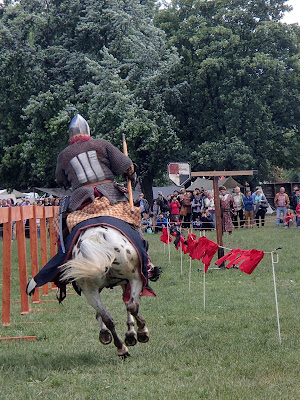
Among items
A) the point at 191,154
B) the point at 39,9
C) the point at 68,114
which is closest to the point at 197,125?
the point at 191,154

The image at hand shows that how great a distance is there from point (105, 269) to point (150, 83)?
1163 inches

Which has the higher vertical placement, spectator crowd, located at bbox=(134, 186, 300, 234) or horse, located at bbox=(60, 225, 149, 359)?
spectator crowd, located at bbox=(134, 186, 300, 234)

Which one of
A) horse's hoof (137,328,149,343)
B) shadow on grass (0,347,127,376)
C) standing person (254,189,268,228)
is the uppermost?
standing person (254,189,268,228)

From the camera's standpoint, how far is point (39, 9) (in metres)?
37.5

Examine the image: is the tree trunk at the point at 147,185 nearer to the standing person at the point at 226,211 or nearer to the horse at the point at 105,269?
the standing person at the point at 226,211

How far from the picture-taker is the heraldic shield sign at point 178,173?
91.8 feet

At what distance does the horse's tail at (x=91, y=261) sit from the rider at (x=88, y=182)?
408mm

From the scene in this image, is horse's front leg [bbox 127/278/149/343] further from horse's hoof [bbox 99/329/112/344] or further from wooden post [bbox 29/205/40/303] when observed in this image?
wooden post [bbox 29/205/40/303]

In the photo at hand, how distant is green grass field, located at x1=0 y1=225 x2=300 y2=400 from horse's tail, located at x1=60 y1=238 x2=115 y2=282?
875 millimetres

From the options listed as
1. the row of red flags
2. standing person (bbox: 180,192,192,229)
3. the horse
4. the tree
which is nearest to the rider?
the horse

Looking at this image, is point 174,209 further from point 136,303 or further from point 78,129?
point 136,303

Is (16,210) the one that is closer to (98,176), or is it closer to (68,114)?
(98,176)

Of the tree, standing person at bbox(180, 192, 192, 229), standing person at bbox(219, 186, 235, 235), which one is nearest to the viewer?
standing person at bbox(219, 186, 235, 235)

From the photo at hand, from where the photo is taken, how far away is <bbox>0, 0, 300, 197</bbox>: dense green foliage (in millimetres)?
34812
